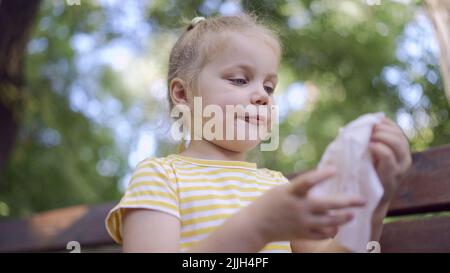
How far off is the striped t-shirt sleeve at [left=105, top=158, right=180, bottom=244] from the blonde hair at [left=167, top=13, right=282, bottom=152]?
255 mm

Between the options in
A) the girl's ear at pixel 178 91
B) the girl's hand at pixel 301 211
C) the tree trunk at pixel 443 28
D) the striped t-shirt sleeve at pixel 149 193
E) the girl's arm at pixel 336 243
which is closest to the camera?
the girl's hand at pixel 301 211

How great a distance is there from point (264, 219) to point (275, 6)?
3.37 m

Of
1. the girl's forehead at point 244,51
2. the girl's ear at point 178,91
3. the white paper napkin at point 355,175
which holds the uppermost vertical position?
the girl's forehead at point 244,51

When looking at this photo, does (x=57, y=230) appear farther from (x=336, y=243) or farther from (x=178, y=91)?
(x=336, y=243)

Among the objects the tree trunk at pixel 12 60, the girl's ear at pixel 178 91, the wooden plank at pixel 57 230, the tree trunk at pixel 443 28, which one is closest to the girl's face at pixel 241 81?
the girl's ear at pixel 178 91

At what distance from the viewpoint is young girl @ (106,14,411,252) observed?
891 mm

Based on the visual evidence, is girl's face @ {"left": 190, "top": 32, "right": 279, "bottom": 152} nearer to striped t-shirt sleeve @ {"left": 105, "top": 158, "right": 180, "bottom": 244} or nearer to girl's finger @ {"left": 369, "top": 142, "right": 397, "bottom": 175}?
striped t-shirt sleeve @ {"left": 105, "top": 158, "right": 180, "bottom": 244}

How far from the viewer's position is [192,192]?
3.83ft

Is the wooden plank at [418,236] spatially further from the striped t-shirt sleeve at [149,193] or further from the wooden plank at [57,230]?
the wooden plank at [57,230]

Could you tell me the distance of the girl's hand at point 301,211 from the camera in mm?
842

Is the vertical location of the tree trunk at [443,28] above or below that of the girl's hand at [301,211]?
above

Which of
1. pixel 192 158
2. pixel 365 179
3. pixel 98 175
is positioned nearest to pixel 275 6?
pixel 98 175

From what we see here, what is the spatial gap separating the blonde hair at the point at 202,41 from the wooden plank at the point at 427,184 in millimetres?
476

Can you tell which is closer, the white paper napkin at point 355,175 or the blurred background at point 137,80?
the white paper napkin at point 355,175
